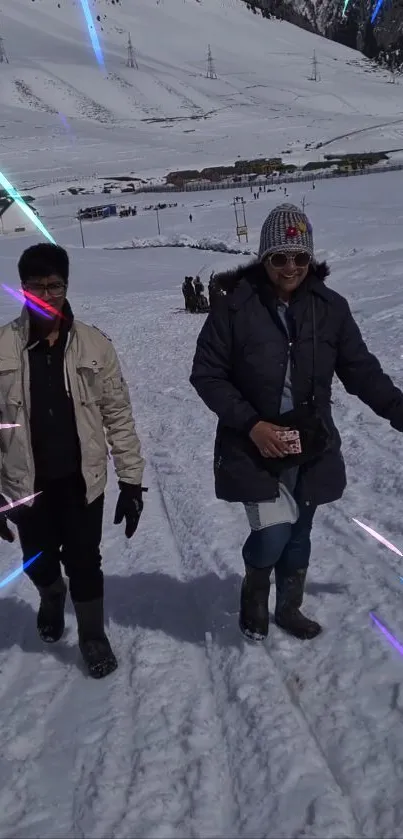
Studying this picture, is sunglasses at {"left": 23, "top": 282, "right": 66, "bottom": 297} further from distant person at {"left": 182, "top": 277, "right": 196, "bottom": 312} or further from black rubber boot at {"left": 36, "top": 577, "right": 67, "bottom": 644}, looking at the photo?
distant person at {"left": 182, "top": 277, "right": 196, "bottom": 312}

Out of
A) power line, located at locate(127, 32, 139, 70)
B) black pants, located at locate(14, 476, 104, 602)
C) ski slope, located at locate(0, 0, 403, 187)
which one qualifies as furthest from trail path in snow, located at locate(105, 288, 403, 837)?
power line, located at locate(127, 32, 139, 70)

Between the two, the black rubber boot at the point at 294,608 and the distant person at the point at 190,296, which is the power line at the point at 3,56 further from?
the black rubber boot at the point at 294,608

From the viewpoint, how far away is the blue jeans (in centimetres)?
287

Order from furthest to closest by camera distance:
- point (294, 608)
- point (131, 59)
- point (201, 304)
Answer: point (131, 59), point (201, 304), point (294, 608)

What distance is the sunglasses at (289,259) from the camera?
2.57 m

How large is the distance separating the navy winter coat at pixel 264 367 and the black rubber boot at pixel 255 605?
0.44 meters

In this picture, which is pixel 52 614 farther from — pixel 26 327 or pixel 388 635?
pixel 388 635

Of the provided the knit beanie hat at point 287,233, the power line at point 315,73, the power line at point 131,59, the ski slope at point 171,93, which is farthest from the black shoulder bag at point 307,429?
the power line at point 315,73

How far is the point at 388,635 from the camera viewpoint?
308 centimetres

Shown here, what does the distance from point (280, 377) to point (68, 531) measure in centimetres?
114

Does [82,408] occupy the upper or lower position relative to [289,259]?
lower

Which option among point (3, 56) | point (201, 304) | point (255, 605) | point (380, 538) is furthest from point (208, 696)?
point (3, 56)

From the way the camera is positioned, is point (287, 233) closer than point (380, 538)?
Yes

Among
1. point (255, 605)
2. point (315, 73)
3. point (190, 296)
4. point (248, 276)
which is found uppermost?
point (315, 73)
